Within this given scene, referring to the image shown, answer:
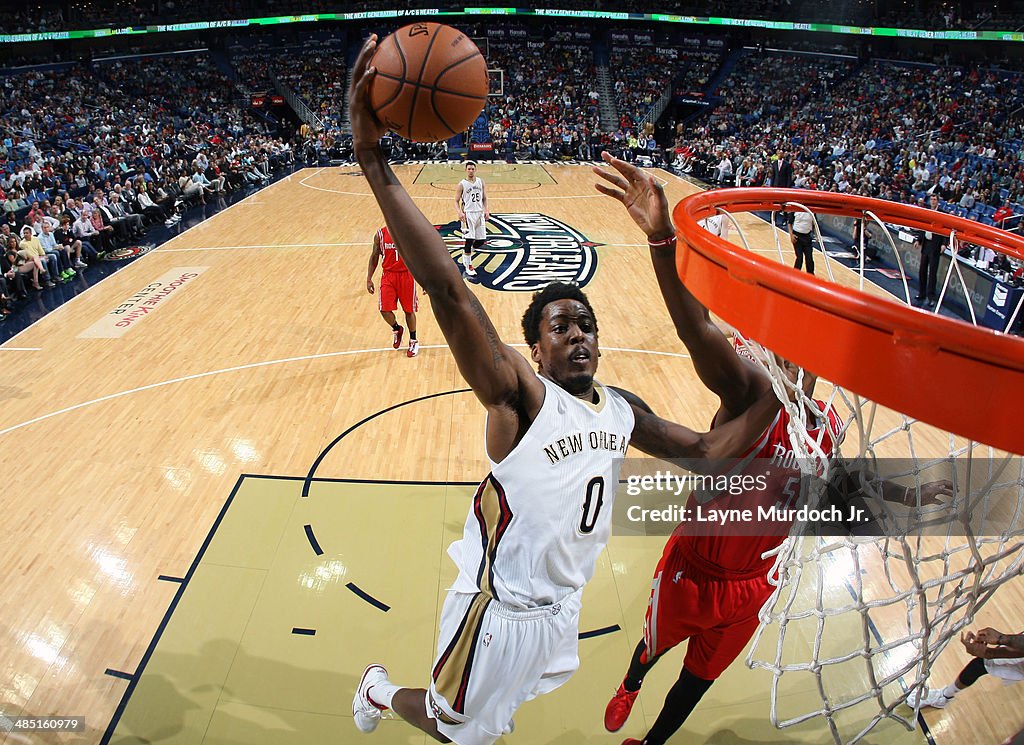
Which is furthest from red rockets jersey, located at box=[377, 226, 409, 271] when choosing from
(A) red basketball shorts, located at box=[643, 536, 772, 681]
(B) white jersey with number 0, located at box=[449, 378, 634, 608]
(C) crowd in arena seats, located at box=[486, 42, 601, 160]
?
(C) crowd in arena seats, located at box=[486, 42, 601, 160]

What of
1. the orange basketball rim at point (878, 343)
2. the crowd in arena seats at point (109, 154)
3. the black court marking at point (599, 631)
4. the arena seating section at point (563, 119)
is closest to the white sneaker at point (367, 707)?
the black court marking at point (599, 631)

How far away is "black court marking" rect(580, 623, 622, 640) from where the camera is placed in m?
3.86

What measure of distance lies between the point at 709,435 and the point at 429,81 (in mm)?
1556

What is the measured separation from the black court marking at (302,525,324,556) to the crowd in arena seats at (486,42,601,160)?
68.7 feet

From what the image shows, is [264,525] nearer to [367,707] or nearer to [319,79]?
[367,707]

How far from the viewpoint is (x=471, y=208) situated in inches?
398

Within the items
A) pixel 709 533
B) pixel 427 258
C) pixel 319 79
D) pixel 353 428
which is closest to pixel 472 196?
pixel 353 428

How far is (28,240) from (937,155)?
63.5 feet

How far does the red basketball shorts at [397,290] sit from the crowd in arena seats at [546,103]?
17841mm

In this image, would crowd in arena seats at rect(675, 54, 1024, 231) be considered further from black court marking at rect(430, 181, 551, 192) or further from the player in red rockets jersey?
the player in red rockets jersey

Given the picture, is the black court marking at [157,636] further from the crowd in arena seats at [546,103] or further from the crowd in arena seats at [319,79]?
the crowd in arena seats at [319,79]

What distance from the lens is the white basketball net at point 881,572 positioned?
2.27 meters

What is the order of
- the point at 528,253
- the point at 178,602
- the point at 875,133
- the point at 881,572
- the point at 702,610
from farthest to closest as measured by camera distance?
the point at 875,133, the point at 528,253, the point at 881,572, the point at 178,602, the point at 702,610

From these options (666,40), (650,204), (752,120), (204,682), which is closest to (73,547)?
(204,682)
